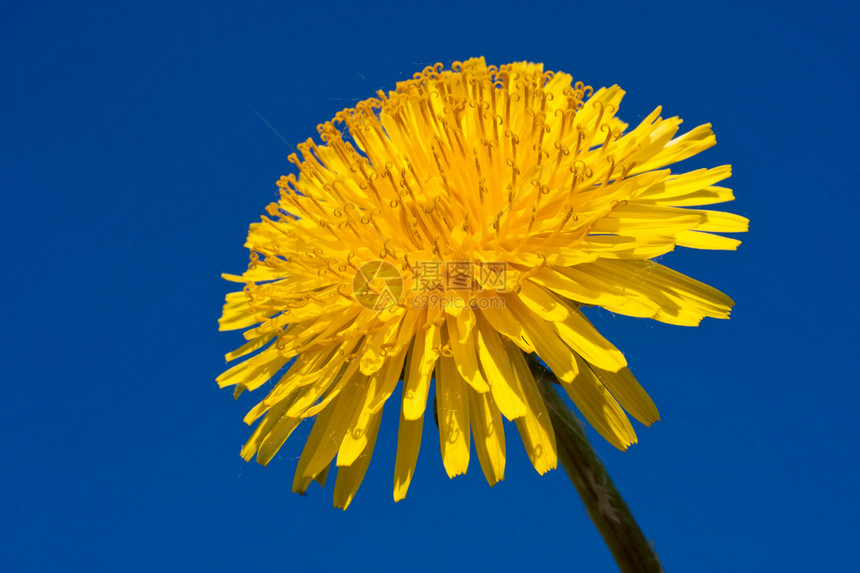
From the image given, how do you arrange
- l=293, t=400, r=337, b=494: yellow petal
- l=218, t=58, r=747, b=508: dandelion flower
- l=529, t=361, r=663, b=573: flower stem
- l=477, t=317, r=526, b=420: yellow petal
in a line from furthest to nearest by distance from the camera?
l=293, t=400, r=337, b=494: yellow petal
l=529, t=361, r=663, b=573: flower stem
l=218, t=58, r=747, b=508: dandelion flower
l=477, t=317, r=526, b=420: yellow petal

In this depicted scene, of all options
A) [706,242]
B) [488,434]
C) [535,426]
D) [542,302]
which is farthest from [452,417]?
[706,242]

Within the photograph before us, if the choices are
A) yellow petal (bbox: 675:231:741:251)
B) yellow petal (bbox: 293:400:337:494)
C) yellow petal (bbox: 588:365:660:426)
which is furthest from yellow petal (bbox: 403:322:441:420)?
yellow petal (bbox: 675:231:741:251)

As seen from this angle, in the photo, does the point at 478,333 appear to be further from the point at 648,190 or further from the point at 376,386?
the point at 648,190

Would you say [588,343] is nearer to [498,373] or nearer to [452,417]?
[498,373]

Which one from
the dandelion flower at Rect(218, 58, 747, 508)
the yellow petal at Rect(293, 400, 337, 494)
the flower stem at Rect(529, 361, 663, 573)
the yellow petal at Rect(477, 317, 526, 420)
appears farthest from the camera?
the yellow petal at Rect(293, 400, 337, 494)

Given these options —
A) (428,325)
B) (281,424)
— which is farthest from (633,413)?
(281,424)

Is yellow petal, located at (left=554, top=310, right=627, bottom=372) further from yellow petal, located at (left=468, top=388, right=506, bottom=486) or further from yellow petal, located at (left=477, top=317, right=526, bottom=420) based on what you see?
yellow petal, located at (left=468, top=388, right=506, bottom=486)

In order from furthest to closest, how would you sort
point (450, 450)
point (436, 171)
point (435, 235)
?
1. point (436, 171)
2. point (435, 235)
3. point (450, 450)
